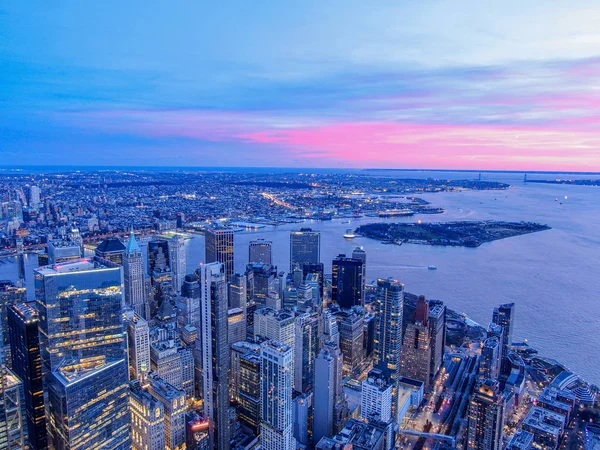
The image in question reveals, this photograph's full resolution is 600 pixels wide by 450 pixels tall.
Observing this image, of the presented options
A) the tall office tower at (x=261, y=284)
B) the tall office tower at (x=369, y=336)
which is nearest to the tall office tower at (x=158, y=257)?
A: the tall office tower at (x=261, y=284)

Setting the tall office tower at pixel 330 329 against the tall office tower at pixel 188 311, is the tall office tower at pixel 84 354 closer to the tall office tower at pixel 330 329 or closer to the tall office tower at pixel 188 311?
the tall office tower at pixel 330 329

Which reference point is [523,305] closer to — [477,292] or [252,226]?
[477,292]

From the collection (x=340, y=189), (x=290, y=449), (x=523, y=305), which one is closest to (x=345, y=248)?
(x=523, y=305)

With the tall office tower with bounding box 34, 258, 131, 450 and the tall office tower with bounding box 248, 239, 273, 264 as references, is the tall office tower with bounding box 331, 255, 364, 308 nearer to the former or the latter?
the tall office tower with bounding box 248, 239, 273, 264

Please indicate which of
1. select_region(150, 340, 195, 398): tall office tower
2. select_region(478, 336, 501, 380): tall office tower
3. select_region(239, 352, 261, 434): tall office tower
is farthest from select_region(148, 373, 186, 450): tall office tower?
select_region(478, 336, 501, 380): tall office tower

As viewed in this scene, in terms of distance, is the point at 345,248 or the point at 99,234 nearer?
the point at 345,248

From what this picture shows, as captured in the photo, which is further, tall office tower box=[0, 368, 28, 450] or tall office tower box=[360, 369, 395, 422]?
tall office tower box=[360, 369, 395, 422]

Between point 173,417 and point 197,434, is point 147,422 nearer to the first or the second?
point 173,417
